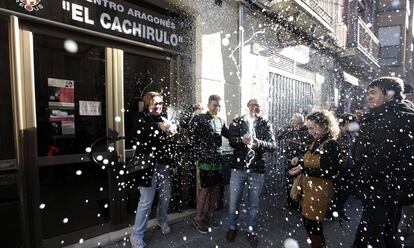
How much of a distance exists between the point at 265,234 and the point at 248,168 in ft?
3.27

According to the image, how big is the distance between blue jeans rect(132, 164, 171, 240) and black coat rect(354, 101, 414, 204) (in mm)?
2299

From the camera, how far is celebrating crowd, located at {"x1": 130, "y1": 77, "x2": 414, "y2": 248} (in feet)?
9.01

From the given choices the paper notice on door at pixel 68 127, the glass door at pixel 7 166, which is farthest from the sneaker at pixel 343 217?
the glass door at pixel 7 166

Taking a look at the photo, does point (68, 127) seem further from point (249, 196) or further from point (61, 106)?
point (249, 196)

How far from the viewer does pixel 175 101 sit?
4828mm

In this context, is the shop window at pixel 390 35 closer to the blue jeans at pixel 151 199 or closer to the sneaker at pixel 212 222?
the sneaker at pixel 212 222

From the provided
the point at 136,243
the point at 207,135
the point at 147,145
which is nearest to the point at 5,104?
the point at 147,145

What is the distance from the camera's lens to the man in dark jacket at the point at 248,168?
12.8 feet

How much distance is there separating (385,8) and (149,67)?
23.8 metres

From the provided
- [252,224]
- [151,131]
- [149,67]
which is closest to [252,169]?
[252,224]

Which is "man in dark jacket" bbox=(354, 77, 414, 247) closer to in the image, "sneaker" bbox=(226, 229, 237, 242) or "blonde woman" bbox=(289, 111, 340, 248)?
"blonde woman" bbox=(289, 111, 340, 248)

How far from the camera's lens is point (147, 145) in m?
3.46

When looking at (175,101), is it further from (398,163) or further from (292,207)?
(398,163)

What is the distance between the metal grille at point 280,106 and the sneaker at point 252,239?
3108 mm
